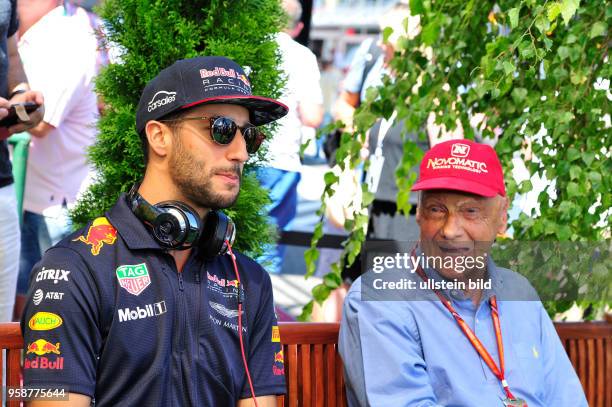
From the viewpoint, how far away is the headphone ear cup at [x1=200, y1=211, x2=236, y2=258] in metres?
3.00

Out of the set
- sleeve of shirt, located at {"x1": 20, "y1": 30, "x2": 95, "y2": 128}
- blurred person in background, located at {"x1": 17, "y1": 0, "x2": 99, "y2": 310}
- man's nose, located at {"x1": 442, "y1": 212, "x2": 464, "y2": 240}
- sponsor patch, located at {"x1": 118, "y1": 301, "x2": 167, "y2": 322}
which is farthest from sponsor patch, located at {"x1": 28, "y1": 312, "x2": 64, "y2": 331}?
sleeve of shirt, located at {"x1": 20, "y1": 30, "x2": 95, "y2": 128}

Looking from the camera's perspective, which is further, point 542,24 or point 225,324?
point 542,24

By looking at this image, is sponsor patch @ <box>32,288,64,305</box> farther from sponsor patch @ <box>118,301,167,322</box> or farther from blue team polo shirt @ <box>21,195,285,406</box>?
sponsor patch @ <box>118,301,167,322</box>

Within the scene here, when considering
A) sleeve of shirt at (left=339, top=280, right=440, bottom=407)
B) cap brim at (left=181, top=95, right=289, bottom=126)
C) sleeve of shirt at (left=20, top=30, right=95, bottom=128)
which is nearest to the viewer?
cap brim at (left=181, top=95, right=289, bottom=126)

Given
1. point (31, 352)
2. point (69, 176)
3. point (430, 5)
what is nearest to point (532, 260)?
point (430, 5)

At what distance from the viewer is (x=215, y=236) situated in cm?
299

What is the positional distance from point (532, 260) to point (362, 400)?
1.05 metres

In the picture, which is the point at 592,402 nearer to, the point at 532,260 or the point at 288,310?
the point at 532,260

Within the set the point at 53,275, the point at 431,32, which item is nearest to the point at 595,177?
the point at 431,32

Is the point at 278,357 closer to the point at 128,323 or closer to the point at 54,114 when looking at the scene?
the point at 128,323

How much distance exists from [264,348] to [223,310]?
23 cm

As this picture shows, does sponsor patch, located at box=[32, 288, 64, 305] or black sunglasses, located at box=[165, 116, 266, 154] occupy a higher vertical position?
black sunglasses, located at box=[165, 116, 266, 154]

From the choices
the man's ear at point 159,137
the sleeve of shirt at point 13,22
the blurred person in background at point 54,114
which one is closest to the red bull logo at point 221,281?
the man's ear at point 159,137

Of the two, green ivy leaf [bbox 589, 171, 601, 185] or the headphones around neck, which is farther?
green ivy leaf [bbox 589, 171, 601, 185]
